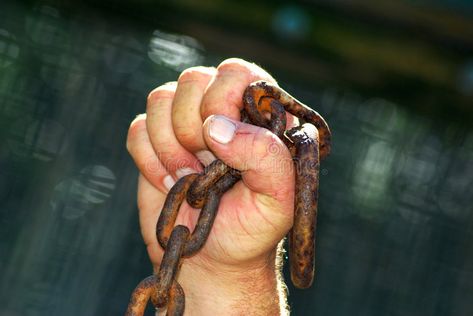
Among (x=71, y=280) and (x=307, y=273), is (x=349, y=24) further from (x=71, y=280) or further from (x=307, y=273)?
(x=307, y=273)

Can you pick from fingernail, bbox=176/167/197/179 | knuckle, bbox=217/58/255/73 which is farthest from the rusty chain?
fingernail, bbox=176/167/197/179

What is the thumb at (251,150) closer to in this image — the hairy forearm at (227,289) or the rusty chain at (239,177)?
the rusty chain at (239,177)

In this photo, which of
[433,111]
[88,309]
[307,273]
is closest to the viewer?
[307,273]

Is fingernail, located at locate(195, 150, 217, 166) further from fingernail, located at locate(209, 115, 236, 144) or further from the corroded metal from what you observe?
the corroded metal

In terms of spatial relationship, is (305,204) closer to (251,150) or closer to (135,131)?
(251,150)

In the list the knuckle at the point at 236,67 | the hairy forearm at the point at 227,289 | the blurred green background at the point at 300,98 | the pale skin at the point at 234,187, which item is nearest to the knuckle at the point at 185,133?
the pale skin at the point at 234,187

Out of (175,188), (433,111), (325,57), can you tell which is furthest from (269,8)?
(175,188)
